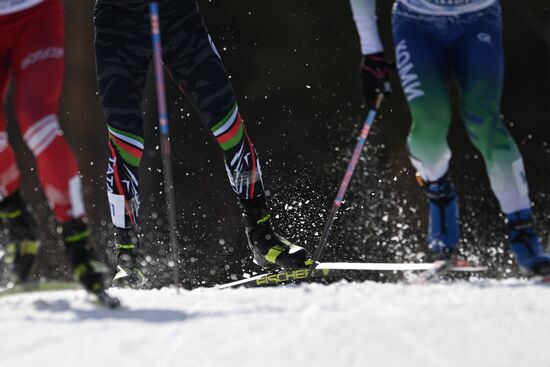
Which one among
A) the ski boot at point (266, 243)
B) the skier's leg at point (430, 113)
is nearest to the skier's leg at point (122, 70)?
the ski boot at point (266, 243)

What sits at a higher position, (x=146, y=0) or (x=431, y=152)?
(x=146, y=0)

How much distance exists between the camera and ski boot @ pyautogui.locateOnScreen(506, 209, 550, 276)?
3.49 metres

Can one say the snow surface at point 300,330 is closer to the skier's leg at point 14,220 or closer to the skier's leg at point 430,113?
the skier's leg at point 14,220

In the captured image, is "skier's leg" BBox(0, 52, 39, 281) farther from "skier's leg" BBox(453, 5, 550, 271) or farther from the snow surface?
"skier's leg" BBox(453, 5, 550, 271)

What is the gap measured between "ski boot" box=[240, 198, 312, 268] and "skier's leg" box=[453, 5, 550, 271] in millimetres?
1277

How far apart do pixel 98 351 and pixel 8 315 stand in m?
0.79

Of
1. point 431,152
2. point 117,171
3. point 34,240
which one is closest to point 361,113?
point 117,171

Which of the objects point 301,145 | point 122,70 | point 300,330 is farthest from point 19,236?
point 301,145

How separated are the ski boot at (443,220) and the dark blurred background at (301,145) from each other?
1.22 meters

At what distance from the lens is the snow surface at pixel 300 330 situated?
7.83 feet

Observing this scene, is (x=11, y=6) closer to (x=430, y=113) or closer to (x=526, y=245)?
(x=430, y=113)

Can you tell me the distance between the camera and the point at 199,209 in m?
7.30

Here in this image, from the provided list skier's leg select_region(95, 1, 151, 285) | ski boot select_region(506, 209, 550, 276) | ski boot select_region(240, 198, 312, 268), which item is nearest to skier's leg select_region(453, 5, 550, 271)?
ski boot select_region(506, 209, 550, 276)

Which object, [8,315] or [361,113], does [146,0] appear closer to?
[8,315]
